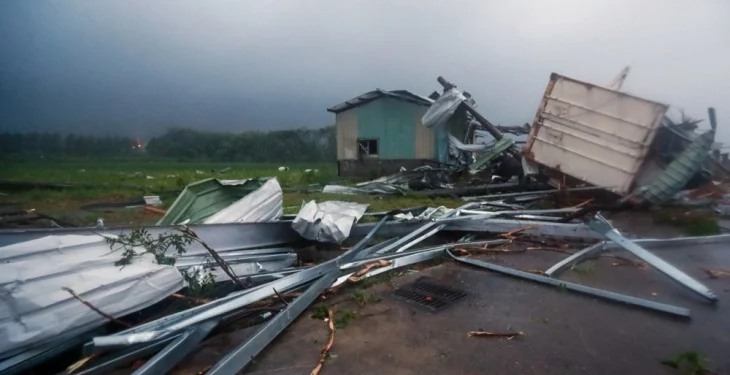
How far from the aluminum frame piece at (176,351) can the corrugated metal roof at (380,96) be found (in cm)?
1362

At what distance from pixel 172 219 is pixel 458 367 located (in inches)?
191

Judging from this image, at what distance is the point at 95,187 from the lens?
522 inches

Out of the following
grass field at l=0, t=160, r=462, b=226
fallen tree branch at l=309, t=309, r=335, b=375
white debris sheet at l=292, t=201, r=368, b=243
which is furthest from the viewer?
grass field at l=0, t=160, r=462, b=226

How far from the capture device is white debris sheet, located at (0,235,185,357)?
2311 mm

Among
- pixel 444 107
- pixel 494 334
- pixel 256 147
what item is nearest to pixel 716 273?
pixel 494 334

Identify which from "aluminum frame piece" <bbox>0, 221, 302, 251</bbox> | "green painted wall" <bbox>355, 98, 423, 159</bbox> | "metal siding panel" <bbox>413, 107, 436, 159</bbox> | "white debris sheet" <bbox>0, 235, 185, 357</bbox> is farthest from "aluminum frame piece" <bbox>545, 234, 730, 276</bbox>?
"green painted wall" <bbox>355, 98, 423, 159</bbox>

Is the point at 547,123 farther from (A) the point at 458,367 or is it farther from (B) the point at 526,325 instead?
(A) the point at 458,367

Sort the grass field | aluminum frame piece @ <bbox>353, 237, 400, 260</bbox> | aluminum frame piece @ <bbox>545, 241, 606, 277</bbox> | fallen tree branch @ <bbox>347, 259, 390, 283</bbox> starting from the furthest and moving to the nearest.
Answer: the grass field → aluminum frame piece @ <bbox>353, 237, 400, 260</bbox> → aluminum frame piece @ <bbox>545, 241, 606, 277</bbox> → fallen tree branch @ <bbox>347, 259, 390, 283</bbox>

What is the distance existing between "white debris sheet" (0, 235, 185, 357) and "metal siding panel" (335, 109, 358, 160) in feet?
44.0

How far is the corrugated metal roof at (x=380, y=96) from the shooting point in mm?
15375

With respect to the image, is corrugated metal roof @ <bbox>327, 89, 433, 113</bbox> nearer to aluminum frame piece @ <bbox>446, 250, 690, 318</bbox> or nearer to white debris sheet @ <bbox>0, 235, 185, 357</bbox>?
aluminum frame piece @ <bbox>446, 250, 690, 318</bbox>

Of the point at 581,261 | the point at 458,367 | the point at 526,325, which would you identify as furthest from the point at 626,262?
the point at 458,367

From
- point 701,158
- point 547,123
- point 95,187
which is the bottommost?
point 95,187

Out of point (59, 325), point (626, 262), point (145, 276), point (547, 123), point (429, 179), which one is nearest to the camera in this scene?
point (59, 325)
